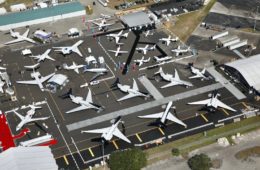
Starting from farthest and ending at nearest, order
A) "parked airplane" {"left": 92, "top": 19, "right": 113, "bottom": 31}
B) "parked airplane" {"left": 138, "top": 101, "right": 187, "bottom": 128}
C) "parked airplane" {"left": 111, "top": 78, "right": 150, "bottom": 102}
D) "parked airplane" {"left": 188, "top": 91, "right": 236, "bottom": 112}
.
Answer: "parked airplane" {"left": 92, "top": 19, "right": 113, "bottom": 31} → "parked airplane" {"left": 111, "top": 78, "right": 150, "bottom": 102} → "parked airplane" {"left": 188, "top": 91, "right": 236, "bottom": 112} → "parked airplane" {"left": 138, "top": 101, "right": 187, "bottom": 128}

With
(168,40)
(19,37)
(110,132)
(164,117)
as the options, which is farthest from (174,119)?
(19,37)

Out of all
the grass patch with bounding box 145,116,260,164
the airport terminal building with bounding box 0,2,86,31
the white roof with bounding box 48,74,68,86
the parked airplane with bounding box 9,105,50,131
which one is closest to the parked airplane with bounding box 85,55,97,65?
the white roof with bounding box 48,74,68,86

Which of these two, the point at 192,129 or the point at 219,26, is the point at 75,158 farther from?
the point at 219,26

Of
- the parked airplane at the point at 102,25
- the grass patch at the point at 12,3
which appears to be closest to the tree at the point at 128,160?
the parked airplane at the point at 102,25

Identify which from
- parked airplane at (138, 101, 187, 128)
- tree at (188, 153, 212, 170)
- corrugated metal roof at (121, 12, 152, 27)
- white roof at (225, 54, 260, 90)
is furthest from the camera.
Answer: corrugated metal roof at (121, 12, 152, 27)

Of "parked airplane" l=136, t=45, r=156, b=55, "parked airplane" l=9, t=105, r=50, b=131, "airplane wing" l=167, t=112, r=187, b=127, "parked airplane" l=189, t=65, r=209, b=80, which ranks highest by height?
"parked airplane" l=189, t=65, r=209, b=80

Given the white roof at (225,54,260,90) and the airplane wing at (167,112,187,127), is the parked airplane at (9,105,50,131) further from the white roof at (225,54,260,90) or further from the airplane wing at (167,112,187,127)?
the white roof at (225,54,260,90)

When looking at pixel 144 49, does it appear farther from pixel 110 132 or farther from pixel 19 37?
pixel 19 37

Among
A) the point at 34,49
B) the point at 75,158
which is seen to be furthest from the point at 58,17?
the point at 75,158

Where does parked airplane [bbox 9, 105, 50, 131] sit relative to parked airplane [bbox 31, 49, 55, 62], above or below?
below
